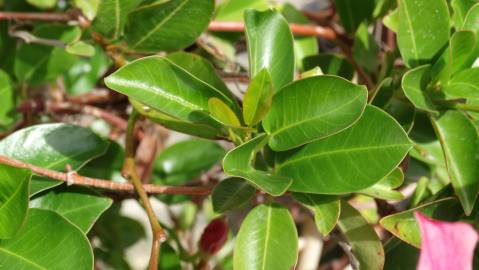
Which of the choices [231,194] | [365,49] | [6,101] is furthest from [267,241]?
[6,101]

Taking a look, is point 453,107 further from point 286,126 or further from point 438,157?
point 286,126

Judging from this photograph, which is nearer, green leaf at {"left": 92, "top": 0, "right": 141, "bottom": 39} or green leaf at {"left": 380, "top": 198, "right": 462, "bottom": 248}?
green leaf at {"left": 380, "top": 198, "right": 462, "bottom": 248}

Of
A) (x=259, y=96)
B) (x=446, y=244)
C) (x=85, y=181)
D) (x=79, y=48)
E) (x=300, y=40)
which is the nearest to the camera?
(x=446, y=244)

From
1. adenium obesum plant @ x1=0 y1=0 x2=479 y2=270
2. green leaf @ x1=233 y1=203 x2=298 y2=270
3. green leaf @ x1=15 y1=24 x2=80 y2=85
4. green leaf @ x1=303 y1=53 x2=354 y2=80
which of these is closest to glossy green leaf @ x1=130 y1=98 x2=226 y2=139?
adenium obesum plant @ x1=0 y1=0 x2=479 y2=270

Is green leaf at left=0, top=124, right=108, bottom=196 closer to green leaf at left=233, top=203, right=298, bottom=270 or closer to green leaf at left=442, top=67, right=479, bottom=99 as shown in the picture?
green leaf at left=233, top=203, right=298, bottom=270

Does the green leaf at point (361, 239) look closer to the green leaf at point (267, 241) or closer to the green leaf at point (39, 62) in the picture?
the green leaf at point (267, 241)

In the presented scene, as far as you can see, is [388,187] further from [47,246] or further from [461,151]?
[47,246]
